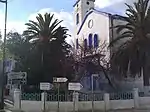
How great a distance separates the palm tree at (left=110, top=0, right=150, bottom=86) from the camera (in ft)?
98.5

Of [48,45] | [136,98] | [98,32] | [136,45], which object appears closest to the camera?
[136,98]

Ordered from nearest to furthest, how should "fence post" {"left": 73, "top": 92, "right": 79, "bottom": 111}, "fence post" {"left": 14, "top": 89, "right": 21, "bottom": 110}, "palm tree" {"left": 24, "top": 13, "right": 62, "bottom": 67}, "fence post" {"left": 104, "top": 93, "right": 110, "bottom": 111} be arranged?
"fence post" {"left": 14, "top": 89, "right": 21, "bottom": 110}, "fence post" {"left": 73, "top": 92, "right": 79, "bottom": 111}, "fence post" {"left": 104, "top": 93, "right": 110, "bottom": 111}, "palm tree" {"left": 24, "top": 13, "right": 62, "bottom": 67}

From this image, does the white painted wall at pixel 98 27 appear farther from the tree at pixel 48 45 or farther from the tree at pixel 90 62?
the tree at pixel 48 45

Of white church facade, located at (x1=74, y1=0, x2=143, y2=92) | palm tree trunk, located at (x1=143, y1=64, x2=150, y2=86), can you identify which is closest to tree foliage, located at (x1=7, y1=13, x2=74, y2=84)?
white church facade, located at (x1=74, y1=0, x2=143, y2=92)

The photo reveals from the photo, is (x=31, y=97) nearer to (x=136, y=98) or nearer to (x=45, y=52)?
(x=136, y=98)

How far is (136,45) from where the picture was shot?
100ft

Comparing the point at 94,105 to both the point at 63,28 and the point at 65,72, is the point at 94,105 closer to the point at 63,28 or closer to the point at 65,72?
the point at 65,72

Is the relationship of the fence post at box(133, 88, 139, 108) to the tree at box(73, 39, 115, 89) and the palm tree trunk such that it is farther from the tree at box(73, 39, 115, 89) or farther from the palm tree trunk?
the tree at box(73, 39, 115, 89)

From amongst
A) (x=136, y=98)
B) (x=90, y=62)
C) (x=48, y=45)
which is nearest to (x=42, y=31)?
(x=48, y=45)

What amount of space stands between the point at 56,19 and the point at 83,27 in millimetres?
11090

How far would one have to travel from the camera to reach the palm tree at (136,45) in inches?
1182

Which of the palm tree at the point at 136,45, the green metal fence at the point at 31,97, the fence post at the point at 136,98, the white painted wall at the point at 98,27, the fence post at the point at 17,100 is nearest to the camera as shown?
the fence post at the point at 17,100

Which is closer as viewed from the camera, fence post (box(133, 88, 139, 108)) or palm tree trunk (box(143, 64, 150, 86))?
fence post (box(133, 88, 139, 108))

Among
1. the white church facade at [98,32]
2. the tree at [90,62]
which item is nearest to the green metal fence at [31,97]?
the tree at [90,62]
